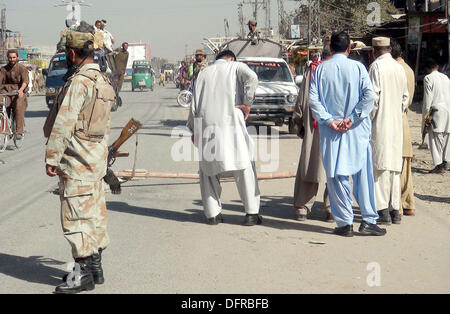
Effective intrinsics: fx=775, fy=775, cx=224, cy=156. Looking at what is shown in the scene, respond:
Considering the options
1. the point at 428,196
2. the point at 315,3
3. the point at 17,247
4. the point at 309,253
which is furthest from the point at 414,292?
the point at 315,3

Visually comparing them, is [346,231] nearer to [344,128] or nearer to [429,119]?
[344,128]

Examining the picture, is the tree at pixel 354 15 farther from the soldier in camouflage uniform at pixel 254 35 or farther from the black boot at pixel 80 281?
the black boot at pixel 80 281

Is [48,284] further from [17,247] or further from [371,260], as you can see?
[371,260]

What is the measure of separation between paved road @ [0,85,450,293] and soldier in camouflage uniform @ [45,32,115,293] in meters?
0.35

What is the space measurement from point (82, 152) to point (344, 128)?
9.13 feet

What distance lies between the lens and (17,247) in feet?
24.0

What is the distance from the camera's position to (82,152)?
572 centimetres

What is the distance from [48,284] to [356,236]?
315cm

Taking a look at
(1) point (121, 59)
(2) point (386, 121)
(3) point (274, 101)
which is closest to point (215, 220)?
(2) point (386, 121)

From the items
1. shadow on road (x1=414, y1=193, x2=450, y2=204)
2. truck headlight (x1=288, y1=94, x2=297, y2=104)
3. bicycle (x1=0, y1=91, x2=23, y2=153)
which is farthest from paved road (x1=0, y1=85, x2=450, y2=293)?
truck headlight (x1=288, y1=94, x2=297, y2=104)

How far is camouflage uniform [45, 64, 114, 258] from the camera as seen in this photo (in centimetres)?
560

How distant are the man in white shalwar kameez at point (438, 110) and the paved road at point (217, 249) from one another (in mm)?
2896

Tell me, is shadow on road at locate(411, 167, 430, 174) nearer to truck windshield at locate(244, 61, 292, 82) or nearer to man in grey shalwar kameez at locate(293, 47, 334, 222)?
man in grey shalwar kameez at locate(293, 47, 334, 222)

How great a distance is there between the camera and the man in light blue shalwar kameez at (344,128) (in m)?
7.45
